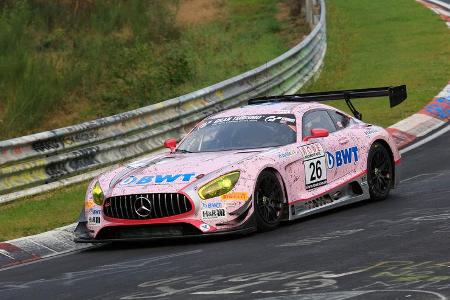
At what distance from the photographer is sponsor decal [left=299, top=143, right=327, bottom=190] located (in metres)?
13.0

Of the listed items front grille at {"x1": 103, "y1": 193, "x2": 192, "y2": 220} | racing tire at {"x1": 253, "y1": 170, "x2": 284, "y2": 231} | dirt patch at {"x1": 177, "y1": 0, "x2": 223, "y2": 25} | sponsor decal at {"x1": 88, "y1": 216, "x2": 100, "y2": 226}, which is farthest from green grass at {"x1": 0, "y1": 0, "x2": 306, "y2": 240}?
racing tire at {"x1": 253, "y1": 170, "x2": 284, "y2": 231}

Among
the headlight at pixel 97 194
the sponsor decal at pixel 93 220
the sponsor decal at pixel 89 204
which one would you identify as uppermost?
the headlight at pixel 97 194

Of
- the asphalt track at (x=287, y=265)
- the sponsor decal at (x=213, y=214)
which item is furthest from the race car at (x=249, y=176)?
the asphalt track at (x=287, y=265)

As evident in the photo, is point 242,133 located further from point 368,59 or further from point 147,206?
point 368,59

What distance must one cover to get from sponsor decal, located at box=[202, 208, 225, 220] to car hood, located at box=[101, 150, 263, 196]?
36cm

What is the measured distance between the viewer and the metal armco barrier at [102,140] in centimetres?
1584

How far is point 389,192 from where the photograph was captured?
14.7m

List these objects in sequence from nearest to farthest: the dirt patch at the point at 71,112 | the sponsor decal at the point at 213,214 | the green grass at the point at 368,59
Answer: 1. the sponsor decal at the point at 213,214
2. the green grass at the point at 368,59
3. the dirt patch at the point at 71,112

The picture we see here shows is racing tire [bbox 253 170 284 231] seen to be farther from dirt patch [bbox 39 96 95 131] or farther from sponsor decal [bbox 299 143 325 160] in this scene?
dirt patch [bbox 39 96 95 131]

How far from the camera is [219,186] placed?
39.0 feet

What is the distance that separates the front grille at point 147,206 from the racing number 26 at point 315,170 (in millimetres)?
1862

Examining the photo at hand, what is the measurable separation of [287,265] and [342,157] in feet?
14.1

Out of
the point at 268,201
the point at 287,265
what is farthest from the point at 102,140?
the point at 287,265

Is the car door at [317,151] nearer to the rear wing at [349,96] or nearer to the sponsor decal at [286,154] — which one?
the sponsor decal at [286,154]
